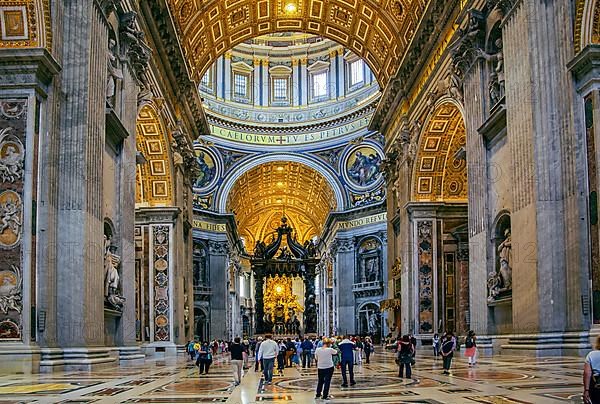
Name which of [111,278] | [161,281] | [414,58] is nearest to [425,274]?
[414,58]

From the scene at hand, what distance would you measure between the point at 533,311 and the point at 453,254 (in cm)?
1404

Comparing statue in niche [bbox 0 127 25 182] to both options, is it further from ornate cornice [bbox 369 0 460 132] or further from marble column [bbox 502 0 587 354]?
ornate cornice [bbox 369 0 460 132]

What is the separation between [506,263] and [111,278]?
913 cm

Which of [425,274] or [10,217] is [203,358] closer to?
[10,217]

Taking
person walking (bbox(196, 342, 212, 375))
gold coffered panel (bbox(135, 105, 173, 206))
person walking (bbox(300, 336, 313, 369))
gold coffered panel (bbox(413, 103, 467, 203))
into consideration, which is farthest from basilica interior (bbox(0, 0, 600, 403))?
gold coffered panel (bbox(413, 103, 467, 203))

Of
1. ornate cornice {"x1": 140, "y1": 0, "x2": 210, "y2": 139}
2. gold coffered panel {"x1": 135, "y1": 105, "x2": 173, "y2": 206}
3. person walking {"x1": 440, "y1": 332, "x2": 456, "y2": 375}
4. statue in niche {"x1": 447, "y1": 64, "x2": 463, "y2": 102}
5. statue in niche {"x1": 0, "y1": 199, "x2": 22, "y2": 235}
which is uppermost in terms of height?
ornate cornice {"x1": 140, "y1": 0, "x2": 210, "y2": 139}

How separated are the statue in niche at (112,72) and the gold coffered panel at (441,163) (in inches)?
474

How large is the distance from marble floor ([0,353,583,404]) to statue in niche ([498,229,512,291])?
9.52 feet

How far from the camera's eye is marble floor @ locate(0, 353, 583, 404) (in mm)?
9656

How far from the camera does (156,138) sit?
26969 millimetres

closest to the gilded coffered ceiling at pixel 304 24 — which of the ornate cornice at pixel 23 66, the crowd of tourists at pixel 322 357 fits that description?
the crowd of tourists at pixel 322 357

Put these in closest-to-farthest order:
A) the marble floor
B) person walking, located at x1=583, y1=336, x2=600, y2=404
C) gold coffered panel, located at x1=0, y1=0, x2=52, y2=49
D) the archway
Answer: person walking, located at x1=583, y1=336, x2=600, y2=404 → the marble floor → gold coffered panel, located at x1=0, y1=0, x2=52, y2=49 → the archway

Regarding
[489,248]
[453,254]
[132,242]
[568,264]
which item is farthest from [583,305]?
[453,254]

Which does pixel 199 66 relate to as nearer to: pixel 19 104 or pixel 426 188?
pixel 426 188
